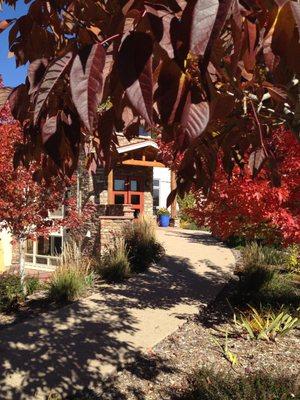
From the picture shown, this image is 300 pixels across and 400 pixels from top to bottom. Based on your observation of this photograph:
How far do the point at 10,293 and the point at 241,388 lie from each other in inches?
242

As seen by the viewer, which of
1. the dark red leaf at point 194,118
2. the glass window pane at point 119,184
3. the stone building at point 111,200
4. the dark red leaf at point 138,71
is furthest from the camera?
the glass window pane at point 119,184

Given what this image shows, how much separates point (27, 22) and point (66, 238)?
54.1 ft

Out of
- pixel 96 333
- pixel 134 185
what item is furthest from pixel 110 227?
pixel 96 333

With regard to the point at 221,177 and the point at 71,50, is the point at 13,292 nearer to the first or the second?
the point at 221,177

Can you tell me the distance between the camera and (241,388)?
14.9ft

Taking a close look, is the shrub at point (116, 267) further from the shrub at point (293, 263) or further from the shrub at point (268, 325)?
the shrub at point (293, 263)

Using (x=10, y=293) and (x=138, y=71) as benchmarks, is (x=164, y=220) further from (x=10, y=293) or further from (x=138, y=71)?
(x=138, y=71)

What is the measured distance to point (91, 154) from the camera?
2512 millimetres

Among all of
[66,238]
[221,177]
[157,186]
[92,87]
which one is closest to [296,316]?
[221,177]

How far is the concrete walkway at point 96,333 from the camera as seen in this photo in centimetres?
525

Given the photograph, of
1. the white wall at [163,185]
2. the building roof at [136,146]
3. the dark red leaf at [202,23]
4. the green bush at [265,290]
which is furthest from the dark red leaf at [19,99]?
the white wall at [163,185]

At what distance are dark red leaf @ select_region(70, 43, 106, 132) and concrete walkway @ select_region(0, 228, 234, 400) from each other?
4656 millimetres

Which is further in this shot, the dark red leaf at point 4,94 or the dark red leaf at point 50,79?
the dark red leaf at point 4,94

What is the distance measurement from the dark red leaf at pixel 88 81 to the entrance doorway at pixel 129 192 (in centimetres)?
1864
